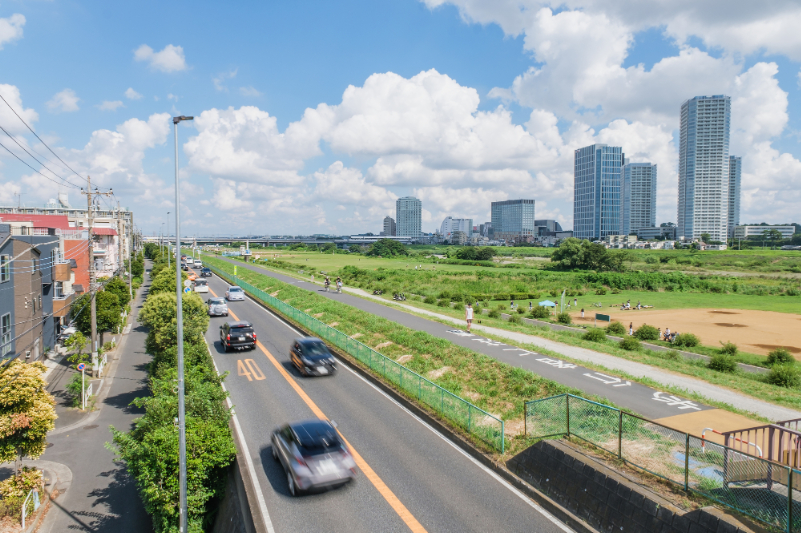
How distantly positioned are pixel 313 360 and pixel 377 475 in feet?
33.0

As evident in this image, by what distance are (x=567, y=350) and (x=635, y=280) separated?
78.6m

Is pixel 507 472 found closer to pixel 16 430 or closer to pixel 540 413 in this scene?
pixel 540 413

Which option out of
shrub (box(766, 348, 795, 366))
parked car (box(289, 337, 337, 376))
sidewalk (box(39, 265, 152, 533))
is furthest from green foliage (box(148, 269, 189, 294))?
shrub (box(766, 348, 795, 366))

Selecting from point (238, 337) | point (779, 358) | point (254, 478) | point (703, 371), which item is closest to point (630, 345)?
point (703, 371)

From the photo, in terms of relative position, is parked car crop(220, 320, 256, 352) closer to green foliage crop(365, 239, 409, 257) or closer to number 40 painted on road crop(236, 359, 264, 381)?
number 40 painted on road crop(236, 359, 264, 381)

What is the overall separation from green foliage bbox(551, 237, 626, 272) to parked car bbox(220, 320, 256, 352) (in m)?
105

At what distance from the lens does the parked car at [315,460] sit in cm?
1150

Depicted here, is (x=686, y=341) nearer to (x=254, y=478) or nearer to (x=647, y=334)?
(x=647, y=334)

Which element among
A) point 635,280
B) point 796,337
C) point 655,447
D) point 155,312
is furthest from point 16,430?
point 635,280

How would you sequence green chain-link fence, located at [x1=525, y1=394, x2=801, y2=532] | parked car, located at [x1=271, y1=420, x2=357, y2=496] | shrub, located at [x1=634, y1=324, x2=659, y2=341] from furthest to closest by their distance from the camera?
1. shrub, located at [x1=634, y1=324, x2=659, y2=341]
2. parked car, located at [x1=271, y1=420, x2=357, y2=496]
3. green chain-link fence, located at [x1=525, y1=394, x2=801, y2=532]

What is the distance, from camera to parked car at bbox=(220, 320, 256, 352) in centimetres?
2677

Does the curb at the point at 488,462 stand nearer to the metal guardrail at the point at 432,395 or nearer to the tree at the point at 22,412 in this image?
the metal guardrail at the point at 432,395

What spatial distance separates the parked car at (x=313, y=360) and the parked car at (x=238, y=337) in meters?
5.86

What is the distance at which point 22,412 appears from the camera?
13.8 metres
